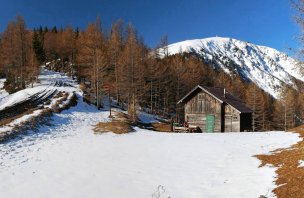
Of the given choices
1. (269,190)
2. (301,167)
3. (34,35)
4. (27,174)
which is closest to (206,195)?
(269,190)

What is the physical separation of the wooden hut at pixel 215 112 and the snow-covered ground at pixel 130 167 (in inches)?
652

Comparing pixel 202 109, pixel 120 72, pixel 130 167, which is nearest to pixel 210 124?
pixel 202 109

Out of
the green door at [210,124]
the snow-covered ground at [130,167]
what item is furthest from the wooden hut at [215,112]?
the snow-covered ground at [130,167]

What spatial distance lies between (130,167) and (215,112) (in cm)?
2948

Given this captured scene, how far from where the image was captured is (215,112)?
45.6m

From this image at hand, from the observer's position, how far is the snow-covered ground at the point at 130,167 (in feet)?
45.2

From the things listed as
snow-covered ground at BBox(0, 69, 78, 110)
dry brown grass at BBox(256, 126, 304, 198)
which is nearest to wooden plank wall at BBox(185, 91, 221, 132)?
dry brown grass at BBox(256, 126, 304, 198)

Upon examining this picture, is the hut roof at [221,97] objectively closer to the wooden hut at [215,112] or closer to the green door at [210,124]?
the wooden hut at [215,112]

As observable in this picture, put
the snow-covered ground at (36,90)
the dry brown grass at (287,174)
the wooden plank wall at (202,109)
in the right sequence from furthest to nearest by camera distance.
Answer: the snow-covered ground at (36,90)
the wooden plank wall at (202,109)
the dry brown grass at (287,174)

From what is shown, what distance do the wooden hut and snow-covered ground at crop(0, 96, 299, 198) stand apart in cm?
1657

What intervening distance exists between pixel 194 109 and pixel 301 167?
3321 centimetres

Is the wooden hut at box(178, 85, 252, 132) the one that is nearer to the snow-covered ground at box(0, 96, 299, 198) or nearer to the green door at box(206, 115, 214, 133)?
the green door at box(206, 115, 214, 133)

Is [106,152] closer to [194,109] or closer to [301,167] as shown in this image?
[301,167]

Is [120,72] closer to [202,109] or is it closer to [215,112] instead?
[202,109]
